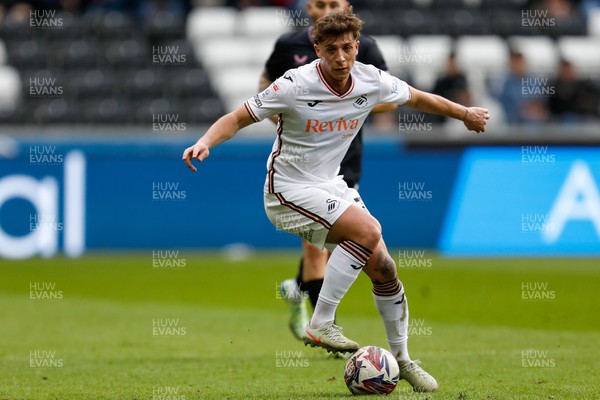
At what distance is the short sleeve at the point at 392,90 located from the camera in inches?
273

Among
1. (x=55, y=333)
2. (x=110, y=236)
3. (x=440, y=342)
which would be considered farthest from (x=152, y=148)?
(x=440, y=342)

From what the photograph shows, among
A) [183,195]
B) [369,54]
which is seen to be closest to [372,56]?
[369,54]

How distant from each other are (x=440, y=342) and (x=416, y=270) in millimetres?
5792

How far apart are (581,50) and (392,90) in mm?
15435

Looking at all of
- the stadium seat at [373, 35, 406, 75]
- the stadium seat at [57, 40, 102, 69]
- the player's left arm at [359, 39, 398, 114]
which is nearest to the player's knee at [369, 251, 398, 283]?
the player's left arm at [359, 39, 398, 114]

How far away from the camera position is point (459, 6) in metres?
22.4

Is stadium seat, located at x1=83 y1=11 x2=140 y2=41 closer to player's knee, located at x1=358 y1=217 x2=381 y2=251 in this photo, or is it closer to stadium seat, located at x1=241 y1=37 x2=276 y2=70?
stadium seat, located at x1=241 y1=37 x2=276 y2=70

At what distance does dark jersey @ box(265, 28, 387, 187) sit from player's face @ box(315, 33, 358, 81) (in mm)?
1871

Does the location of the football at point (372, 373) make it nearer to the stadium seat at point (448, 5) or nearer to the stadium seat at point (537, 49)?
the stadium seat at point (537, 49)

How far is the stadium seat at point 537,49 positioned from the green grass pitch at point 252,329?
19.0 ft

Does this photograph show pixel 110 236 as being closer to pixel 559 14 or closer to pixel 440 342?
pixel 440 342

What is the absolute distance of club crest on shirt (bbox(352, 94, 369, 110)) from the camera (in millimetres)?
6879

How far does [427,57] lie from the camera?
66.0 ft

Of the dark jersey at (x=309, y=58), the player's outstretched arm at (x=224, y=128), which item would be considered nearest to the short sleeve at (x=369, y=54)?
the dark jersey at (x=309, y=58)
